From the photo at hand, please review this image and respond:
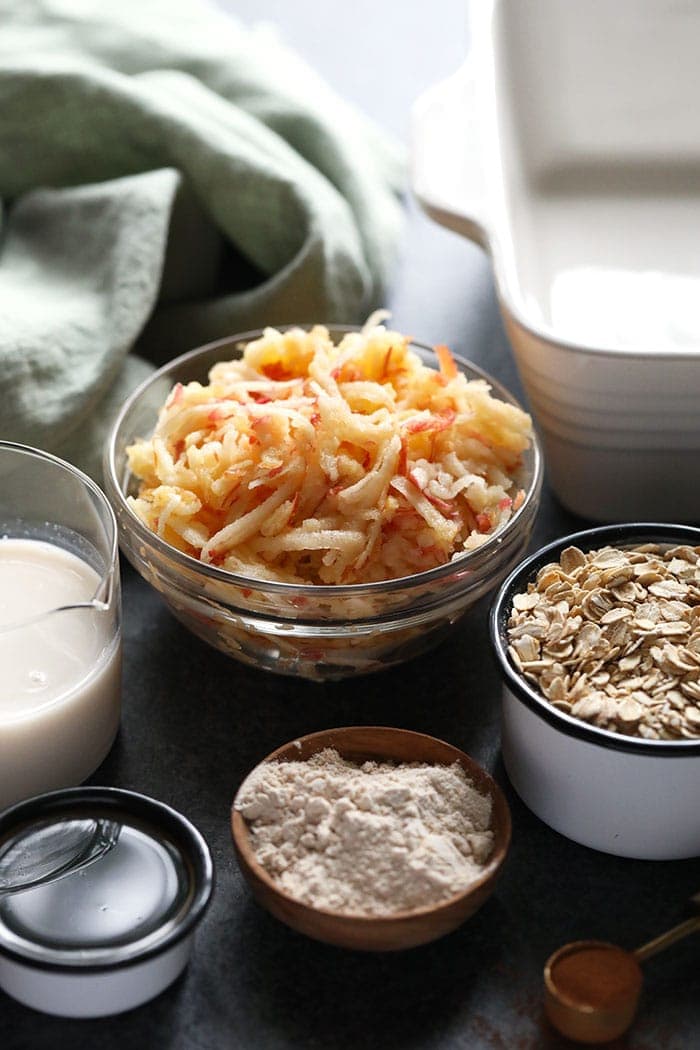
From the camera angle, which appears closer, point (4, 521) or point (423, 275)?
point (4, 521)

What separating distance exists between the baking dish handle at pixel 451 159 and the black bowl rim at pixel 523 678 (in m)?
0.40

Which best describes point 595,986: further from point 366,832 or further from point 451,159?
point 451,159

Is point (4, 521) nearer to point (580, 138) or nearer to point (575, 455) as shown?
point (575, 455)

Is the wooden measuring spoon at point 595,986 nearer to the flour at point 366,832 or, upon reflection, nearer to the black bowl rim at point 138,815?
the flour at point 366,832

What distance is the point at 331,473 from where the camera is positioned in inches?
47.2

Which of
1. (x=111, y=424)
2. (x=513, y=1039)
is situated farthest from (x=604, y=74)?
(x=513, y=1039)

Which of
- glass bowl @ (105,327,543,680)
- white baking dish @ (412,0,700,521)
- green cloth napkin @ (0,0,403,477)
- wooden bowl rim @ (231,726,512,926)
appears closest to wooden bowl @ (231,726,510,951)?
wooden bowl rim @ (231,726,512,926)

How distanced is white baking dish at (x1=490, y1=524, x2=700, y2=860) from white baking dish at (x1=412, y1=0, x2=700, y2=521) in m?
0.26

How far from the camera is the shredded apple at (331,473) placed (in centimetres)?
119

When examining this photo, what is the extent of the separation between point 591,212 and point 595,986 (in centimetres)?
107

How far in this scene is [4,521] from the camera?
1295 mm

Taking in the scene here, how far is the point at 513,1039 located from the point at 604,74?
4.15ft

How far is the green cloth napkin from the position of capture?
1488 mm

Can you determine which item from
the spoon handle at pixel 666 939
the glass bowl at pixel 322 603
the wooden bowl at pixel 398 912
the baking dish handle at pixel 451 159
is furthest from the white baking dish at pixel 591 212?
the spoon handle at pixel 666 939
